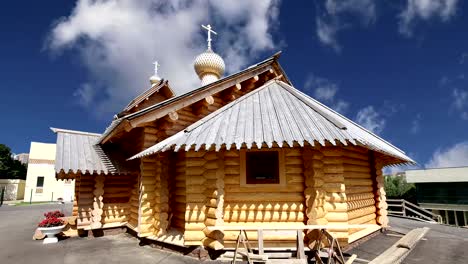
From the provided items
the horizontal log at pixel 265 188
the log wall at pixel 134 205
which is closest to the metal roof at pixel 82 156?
the log wall at pixel 134 205

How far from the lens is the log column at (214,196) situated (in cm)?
685

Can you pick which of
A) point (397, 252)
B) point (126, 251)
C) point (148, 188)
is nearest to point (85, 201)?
point (148, 188)

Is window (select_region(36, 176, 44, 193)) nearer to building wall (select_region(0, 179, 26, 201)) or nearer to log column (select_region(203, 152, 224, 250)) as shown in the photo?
building wall (select_region(0, 179, 26, 201))

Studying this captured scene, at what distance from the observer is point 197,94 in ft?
30.1

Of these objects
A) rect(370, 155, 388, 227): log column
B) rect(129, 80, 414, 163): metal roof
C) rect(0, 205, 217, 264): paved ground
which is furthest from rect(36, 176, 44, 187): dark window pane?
rect(370, 155, 388, 227): log column

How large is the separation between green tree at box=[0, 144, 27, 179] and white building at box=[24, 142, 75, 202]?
45.6 ft

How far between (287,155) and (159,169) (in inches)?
161

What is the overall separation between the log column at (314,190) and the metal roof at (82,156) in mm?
6689

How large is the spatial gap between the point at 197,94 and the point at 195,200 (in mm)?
3616

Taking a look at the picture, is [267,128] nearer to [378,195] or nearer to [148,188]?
[148,188]

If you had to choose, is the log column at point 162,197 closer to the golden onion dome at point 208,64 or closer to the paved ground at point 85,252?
the paved ground at point 85,252

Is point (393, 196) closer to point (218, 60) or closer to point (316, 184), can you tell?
point (218, 60)

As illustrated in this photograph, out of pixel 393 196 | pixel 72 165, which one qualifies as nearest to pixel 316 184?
pixel 72 165

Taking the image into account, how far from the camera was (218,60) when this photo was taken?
1401 cm
